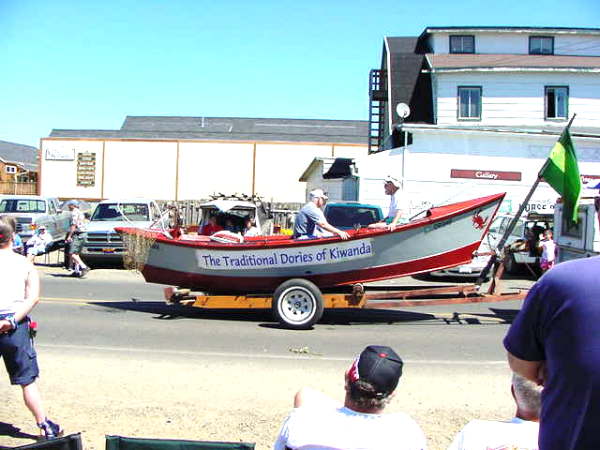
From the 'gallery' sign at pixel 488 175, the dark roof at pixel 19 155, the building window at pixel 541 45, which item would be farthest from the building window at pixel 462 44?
the dark roof at pixel 19 155

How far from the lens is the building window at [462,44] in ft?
101

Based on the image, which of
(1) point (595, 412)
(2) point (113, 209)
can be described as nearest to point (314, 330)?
(1) point (595, 412)

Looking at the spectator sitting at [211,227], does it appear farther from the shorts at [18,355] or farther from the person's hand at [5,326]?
the person's hand at [5,326]

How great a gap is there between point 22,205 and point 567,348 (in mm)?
22176

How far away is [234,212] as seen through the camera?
1266 cm

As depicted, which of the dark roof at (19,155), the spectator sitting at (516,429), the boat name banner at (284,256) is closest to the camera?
the spectator sitting at (516,429)

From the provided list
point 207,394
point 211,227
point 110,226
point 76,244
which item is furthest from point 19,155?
point 207,394

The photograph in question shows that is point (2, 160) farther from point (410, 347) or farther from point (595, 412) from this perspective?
point (595, 412)

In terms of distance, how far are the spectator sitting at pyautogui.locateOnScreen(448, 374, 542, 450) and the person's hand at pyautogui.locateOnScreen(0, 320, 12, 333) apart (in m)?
3.31

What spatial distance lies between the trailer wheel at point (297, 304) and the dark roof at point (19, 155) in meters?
54.6

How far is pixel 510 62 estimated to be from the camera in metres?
28.8

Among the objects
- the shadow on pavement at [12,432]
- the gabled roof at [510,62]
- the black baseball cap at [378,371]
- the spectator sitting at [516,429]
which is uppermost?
the gabled roof at [510,62]

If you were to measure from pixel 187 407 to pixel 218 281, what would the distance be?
174 inches

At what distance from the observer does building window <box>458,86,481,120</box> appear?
91.6 feet
